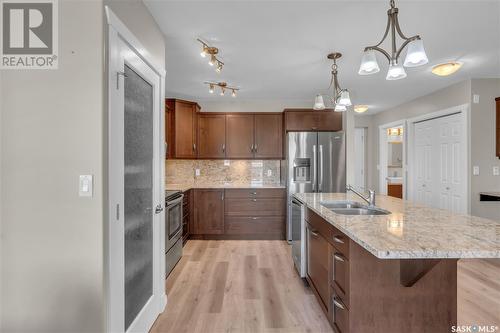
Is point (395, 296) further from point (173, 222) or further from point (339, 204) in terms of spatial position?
point (173, 222)

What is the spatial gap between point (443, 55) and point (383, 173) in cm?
325

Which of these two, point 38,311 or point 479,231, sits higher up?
point 479,231

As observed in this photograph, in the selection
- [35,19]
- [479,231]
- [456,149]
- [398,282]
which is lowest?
[398,282]

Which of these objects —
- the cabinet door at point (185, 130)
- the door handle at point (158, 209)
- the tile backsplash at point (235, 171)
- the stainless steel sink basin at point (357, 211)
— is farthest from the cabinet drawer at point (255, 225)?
the door handle at point (158, 209)

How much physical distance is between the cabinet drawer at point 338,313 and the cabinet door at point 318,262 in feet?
0.39

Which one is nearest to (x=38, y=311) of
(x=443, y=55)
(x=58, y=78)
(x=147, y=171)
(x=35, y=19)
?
(x=147, y=171)

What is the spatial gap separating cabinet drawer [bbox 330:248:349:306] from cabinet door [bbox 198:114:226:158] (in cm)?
297

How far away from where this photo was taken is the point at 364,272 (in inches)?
54.5

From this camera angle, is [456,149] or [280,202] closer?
[456,149]

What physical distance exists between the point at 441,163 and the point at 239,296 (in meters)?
3.87

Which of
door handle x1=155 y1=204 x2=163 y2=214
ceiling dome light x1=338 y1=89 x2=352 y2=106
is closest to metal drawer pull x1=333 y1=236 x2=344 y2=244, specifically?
ceiling dome light x1=338 y1=89 x2=352 y2=106

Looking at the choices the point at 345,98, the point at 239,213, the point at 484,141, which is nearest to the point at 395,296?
the point at 345,98

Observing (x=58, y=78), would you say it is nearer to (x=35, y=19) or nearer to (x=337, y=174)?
(x=35, y=19)

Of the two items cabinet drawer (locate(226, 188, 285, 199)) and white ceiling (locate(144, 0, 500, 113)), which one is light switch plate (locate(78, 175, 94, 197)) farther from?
cabinet drawer (locate(226, 188, 285, 199))
